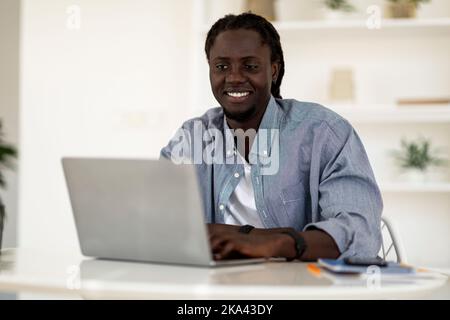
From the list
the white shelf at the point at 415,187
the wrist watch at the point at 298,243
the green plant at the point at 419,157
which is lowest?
the white shelf at the point at 415,187

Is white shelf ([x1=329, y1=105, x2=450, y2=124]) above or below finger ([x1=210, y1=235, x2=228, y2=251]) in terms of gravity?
above

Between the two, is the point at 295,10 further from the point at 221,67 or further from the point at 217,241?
the point at 217,241

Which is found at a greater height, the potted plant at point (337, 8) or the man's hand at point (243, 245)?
the potted plant at point (337, 8)

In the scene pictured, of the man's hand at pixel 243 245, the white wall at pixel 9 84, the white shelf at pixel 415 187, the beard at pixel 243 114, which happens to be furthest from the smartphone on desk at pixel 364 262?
the white wall at pixel 9 84

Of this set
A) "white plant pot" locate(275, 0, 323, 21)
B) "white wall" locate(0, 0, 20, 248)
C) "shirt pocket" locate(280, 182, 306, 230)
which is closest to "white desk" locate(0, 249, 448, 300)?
"shirt pocket" locate(280, 182, 306, 230)

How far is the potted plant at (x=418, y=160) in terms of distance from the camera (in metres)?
3.40

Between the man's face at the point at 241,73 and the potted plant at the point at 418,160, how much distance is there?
64.8 inches

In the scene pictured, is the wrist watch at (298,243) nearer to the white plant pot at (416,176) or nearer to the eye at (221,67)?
the eye at (221,67)

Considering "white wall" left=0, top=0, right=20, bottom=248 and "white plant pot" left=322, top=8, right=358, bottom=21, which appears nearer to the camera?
"white plant pot" left=322, top=8, right=358, bottom=21

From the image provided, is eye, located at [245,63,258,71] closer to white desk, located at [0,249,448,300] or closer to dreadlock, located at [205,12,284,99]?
dreadlock, located at [205,12,284,99]

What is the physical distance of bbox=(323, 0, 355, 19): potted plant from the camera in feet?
11.2

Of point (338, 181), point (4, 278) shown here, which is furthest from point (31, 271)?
point (338, 181)

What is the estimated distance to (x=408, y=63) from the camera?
3.53 meters

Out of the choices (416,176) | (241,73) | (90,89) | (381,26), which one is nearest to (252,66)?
(241,73)
